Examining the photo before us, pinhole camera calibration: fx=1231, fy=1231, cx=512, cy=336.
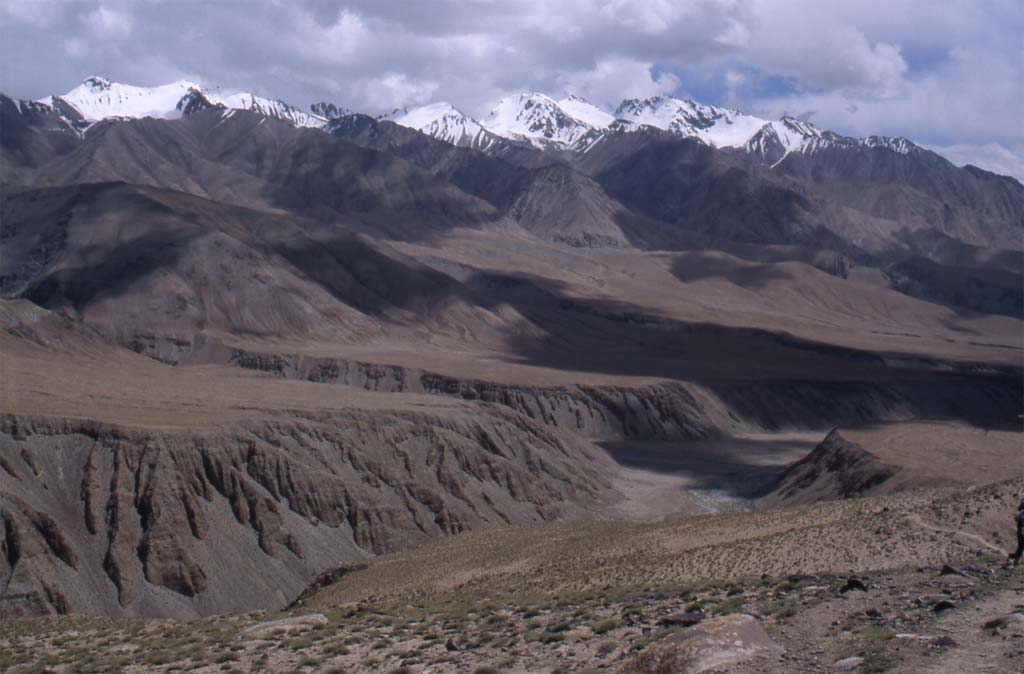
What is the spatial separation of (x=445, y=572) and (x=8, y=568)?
19.0m

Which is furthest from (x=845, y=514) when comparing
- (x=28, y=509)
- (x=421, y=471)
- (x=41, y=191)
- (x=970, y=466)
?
(x=41, y=191)

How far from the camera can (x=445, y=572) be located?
3956cm

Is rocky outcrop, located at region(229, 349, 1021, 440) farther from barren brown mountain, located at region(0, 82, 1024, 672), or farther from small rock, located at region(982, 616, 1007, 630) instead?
small rock, located at region(982, 616, 1007, 630)

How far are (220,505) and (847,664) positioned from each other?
44.9 m

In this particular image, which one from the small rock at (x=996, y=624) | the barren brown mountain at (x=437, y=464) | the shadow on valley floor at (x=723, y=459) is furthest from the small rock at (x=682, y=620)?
the shadow on valley floor at (x=723, y=459)

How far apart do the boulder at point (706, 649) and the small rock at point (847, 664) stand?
3.99 ft

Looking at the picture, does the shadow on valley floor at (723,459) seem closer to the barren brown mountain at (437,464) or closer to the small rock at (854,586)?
the barren brown mountain at (437,464)

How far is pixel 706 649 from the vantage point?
58.7ft

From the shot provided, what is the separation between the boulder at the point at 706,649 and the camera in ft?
58.1

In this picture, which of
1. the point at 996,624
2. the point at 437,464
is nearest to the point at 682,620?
the point at 996,624

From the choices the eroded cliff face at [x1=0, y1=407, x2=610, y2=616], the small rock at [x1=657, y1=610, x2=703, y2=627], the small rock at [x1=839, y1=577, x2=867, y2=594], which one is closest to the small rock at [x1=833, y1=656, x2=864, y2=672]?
the small rock at [x1=657, y1=610, x2=703, y2=627]

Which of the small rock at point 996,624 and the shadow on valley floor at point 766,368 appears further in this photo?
the shadow on valley floor at point 766,368

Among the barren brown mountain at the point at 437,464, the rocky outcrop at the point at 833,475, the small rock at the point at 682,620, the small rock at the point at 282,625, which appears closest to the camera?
the small rock at the point at 682,620

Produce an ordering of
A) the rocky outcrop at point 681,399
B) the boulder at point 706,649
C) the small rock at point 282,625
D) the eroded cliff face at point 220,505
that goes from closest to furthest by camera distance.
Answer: the boulder at point 706,649 < the small rock at point 282,625 < the eroded cliff face at point 220,505 < the rocky outcrop at point 681,399
